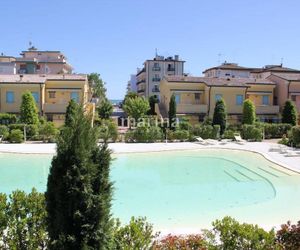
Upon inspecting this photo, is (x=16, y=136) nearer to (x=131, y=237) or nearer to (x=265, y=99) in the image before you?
(x=131, y=237)

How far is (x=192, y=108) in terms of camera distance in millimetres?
40281

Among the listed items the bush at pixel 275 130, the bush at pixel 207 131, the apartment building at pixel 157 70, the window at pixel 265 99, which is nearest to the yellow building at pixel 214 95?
the window at pixel 265 99

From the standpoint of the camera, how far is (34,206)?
19.7 ft

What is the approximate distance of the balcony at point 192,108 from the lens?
132 feet

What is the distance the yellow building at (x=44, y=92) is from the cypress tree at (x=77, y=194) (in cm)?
3338

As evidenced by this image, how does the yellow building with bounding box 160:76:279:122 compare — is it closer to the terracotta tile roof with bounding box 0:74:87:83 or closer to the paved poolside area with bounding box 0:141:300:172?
the terracotta tile roof with bounding box 0:74:87:83

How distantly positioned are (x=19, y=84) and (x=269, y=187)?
29510 mm

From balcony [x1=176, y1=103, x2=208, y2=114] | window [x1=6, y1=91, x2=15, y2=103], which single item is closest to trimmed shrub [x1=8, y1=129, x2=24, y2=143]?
window [x1=6, y1=91, x2=15, y2=103]

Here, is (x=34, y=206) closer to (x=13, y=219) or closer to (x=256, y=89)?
(x=13, y=219)

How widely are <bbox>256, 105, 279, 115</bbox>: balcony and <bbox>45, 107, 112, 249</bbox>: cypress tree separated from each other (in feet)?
128

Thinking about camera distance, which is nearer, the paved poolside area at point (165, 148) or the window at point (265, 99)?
the paved poolside area at point (165, 148)

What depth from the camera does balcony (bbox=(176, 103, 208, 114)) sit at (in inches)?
1578

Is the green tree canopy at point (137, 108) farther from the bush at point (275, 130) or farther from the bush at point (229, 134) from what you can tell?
the bush at point (275, 130)

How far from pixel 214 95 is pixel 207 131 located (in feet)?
31.0
